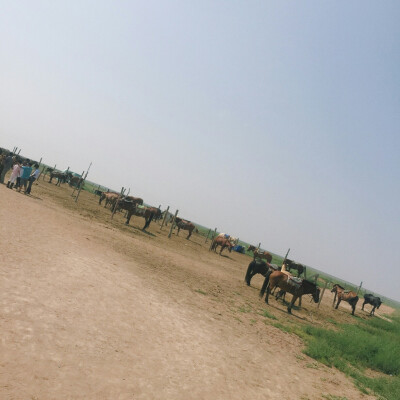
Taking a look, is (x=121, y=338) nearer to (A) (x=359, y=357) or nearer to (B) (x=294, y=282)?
(A) (x=359, y=357)

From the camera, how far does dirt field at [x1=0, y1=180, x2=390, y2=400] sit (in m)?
4.19

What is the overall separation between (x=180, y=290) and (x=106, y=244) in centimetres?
483

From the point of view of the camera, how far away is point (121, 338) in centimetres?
566

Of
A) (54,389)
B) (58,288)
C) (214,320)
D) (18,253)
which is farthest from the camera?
(214,320)

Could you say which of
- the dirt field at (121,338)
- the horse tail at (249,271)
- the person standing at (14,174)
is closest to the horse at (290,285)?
the horse tail at (249,271)

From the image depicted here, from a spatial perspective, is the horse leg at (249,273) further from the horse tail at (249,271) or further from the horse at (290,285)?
the horse at (290,285)

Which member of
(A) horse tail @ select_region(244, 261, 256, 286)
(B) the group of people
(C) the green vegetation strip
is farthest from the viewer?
(B) the group of people

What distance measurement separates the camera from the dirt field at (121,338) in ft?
13.7

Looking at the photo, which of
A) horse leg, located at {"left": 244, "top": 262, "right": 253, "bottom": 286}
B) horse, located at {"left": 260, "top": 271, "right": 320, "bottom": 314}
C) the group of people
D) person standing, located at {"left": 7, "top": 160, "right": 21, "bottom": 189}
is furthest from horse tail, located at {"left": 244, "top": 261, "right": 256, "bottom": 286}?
person standing, located at {"left": 7, "top": 160, "right": 21, "bottom": 189}

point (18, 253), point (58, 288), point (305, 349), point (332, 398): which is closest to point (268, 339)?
point (305, 349)

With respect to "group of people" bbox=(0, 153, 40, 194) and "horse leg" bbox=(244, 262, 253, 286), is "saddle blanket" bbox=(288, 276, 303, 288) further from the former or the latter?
"group of people" bbox=(0, 153, 40, 194)

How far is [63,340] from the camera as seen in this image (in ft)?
15.9

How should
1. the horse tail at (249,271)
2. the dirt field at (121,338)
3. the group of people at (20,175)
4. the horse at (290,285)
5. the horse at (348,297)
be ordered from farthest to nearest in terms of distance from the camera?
the horse at (348,297)
the group of people at (20,175)
the horse tail at (249,271)
the horse at (290,285)
the dirt field at (121,338)

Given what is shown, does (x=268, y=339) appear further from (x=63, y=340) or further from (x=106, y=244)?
(x=106, y=244)
